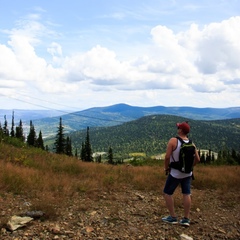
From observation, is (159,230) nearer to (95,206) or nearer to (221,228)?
(221,228)

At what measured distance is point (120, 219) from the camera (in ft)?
20.9

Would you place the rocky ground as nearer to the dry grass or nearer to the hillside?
the hillside

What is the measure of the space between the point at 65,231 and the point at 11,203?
2297mm

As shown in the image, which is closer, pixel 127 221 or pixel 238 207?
pixel 127 221

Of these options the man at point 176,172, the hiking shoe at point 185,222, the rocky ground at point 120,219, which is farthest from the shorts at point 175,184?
the rocky ground at point 120,219

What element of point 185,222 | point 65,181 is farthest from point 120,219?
point 65,181

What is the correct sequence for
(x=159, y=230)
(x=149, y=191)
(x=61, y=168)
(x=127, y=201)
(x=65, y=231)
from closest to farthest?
(x=65, y=231) → (x=159, y=230) → (x=127, y=201) → (x=149, y=191) → (x=61, y=168)

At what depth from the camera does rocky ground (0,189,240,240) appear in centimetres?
538

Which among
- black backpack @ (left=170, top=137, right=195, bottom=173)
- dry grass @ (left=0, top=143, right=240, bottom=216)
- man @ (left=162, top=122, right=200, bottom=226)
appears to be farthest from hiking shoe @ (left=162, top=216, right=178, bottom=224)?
dry grass @ (left=0, top=143, right=240, bottom=216)

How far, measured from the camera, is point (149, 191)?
380 inches

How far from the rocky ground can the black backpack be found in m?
1.39

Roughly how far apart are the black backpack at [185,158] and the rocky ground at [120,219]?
1.39 meters

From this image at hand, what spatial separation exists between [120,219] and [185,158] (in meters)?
2.21

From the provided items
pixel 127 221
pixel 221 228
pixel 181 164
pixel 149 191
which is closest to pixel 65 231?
pixel 127 221
